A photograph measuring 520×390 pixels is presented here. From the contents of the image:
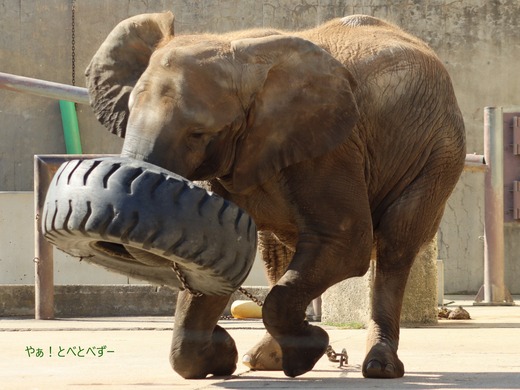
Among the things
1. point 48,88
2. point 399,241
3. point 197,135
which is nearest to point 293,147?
point 197,135

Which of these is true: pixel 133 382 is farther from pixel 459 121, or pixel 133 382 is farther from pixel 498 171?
pixel 498 171

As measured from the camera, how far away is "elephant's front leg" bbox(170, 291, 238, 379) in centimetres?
696

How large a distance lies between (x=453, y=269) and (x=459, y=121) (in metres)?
12.7

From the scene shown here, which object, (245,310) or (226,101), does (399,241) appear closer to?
(226,101)

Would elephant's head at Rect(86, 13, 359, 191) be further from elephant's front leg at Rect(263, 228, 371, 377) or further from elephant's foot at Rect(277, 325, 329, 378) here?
elephant's foot at Rect(277, 325, 329, 378)

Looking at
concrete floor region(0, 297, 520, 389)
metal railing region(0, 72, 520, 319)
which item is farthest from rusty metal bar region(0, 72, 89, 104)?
concrete floor region(0, 297, 520, 389)

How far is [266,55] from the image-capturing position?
22.3 ft

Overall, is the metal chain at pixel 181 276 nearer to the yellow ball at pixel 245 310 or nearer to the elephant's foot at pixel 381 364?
the elephant's foot at pixel 381 364

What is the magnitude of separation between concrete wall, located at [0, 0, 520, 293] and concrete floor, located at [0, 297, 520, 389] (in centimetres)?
818

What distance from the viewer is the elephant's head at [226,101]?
629cm

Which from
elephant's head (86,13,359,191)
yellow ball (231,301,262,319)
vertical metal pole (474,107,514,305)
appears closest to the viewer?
elephant's head (86,13,359,191)

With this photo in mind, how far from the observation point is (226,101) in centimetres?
656

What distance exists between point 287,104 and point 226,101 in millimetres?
406

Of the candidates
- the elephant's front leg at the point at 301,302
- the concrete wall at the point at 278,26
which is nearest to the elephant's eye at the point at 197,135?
the elephant's front leg at the point at 301,302
